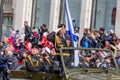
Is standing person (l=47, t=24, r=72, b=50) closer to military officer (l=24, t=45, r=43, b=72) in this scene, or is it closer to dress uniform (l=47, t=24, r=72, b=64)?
dress uniform (l=47, t=24, r=72, b=64)

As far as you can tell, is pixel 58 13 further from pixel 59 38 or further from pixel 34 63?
pixel 34 63

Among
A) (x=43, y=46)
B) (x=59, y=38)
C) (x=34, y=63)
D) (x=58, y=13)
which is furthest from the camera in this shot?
(x=58, y=13)

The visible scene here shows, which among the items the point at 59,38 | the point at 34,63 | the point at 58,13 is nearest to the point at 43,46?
the point at 58,13

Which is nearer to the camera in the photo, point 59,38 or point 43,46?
point 59,38

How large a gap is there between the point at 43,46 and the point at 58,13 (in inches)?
248

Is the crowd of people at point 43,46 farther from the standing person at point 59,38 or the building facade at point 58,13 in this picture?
the building facade at point 58,13

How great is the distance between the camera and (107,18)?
21.6 meters

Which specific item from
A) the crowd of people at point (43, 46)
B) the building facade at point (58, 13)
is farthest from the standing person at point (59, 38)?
the building facade at point (58, 13)

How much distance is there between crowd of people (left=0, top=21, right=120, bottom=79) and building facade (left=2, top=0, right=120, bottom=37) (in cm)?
268

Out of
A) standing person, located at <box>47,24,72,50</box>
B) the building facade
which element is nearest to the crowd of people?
standing person, located at <box>47,24,72,50</box>

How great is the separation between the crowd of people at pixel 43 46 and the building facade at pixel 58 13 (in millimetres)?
2682

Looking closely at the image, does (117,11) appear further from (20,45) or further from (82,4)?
(20,45)

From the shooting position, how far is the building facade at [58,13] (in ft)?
70.7

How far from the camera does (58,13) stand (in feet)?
79.4
